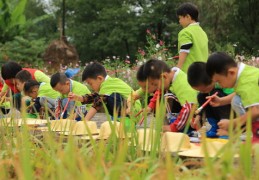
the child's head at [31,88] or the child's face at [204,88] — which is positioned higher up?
the child's head at [31,88]

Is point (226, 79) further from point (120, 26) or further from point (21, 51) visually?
point (120, 26)

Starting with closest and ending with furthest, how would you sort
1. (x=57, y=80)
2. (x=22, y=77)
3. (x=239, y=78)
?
(x=239, y=78)
(x=57, y=80)
(x=22, y=77)

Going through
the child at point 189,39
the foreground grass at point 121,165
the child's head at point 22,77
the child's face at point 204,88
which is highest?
the child at point 189,39

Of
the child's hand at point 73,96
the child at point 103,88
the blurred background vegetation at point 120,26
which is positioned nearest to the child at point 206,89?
the child at point 103,88

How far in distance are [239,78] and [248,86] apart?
8 centimetres

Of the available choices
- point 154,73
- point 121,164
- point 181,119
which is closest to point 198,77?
point 181,119

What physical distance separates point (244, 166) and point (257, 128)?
188cm

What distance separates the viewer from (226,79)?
3316 millimetres

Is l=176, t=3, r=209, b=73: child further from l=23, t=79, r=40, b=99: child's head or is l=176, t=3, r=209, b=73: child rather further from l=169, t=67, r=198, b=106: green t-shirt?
l=23, t=79, r=40, b=99: child's head

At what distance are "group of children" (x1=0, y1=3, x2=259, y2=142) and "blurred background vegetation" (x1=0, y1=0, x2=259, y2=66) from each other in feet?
40.7

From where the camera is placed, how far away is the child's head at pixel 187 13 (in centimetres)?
494

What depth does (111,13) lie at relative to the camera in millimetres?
33062

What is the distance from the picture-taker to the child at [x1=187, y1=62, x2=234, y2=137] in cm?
370

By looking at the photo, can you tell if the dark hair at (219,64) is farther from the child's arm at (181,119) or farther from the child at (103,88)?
the child at (103,88)
